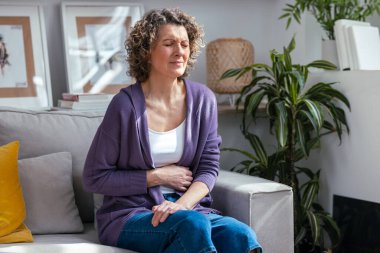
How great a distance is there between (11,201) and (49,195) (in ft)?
0.51

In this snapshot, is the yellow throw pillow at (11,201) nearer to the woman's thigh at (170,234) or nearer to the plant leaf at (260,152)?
the woman's thigh at (170,234)

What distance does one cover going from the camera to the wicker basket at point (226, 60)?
8.96ft

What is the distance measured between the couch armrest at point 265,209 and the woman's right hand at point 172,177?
16 cm

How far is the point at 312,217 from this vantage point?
2508 millimetres

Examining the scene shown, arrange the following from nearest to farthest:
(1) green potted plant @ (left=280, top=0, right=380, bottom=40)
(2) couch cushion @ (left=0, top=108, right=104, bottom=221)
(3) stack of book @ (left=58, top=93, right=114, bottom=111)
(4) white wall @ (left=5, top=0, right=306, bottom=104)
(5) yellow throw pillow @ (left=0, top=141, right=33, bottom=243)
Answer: (5) yellow throw pillow @ (left=0, top=141, right=33, bottom=243) → (2) couch cushion @ (left=0, top=108, right=104, bottom=221) → (3) stack of book @ (left=58, top=93, right=114, bottom=111) → (1) green potted plant @ (left=280, top=0, right=380, bottom=40) → (4) white wall @ (left=5, top=0, right=306, bottom=104)

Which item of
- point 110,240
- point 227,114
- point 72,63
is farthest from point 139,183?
point 227,114

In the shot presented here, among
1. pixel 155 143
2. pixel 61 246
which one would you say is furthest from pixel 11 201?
pixel 155 143

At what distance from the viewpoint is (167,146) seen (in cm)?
197

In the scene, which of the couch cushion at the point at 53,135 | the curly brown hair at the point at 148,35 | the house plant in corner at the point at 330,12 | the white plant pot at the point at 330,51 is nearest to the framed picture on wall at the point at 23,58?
the couch cushion at the point at 53,135

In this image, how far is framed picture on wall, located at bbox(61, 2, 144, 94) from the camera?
2604mm

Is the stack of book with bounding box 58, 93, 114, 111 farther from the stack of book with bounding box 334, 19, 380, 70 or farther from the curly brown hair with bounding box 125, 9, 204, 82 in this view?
the stack of book with bounding box 334, 19, 380, 70

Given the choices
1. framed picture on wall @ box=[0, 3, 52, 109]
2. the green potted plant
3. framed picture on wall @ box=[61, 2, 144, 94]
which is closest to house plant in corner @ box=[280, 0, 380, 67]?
the green potted plant

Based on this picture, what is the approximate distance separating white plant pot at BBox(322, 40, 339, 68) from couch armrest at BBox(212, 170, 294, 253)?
0.92m

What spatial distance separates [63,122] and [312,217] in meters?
1.12
